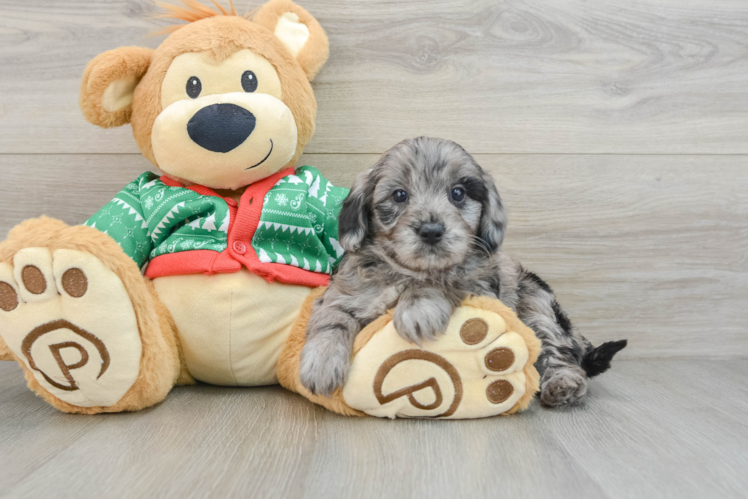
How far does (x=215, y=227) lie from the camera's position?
1613mm

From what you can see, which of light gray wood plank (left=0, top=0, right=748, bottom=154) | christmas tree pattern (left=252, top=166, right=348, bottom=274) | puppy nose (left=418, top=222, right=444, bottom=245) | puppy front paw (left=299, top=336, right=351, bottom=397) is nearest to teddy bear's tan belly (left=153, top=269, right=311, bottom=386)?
christmas tree pattern (left=252, top=166, right=348, bottom=274)

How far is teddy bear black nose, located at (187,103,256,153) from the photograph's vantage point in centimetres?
150

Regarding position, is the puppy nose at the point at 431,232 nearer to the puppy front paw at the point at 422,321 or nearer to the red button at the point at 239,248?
the puppy front paw at the point at 422,321

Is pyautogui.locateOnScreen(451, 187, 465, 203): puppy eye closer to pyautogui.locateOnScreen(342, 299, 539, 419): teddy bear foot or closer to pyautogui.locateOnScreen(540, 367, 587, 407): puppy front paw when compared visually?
pyautogui.locateOnScreen(342, 299, 539, 419): teddy bear foot

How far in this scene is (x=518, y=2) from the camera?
2012mm

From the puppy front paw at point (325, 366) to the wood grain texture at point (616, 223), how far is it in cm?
86

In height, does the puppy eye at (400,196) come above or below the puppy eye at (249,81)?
below

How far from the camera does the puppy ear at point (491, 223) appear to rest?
154cm

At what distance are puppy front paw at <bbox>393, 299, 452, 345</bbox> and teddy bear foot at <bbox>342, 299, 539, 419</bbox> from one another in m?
0.03

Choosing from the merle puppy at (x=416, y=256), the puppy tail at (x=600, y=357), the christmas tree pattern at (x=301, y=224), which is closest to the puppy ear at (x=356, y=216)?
the merle puppy at (x=416, y=256)

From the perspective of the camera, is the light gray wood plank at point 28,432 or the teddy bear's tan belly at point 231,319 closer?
the light gray wood plank at point 28,432

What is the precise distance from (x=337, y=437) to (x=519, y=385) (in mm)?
490

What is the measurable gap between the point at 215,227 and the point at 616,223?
152 cm

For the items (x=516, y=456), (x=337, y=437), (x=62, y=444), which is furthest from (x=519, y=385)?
(x=62, y=444)
